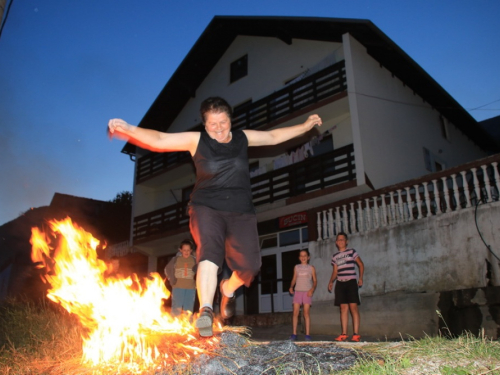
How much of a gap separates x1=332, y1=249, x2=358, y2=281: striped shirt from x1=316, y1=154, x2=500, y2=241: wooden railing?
2.36 m

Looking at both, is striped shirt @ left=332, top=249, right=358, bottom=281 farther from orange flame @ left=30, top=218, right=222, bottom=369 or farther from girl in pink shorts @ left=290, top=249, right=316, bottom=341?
orange flame @ left=30, top=218, right=222, bottom=369

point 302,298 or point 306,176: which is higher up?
point 306,176

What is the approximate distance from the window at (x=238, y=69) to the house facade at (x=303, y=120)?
53 mm

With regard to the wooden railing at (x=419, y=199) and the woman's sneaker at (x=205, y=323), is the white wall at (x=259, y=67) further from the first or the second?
the woman's sneaker at (x=205, y=323)

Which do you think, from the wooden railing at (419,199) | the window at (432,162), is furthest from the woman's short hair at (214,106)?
the window at (432,162)

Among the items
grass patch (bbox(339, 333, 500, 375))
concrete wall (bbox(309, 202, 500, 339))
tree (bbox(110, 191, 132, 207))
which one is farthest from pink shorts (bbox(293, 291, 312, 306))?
tree (bbox(110, 191, 132, 207))

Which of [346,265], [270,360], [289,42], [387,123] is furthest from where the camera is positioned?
[289,42]

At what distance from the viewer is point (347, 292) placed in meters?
7.14

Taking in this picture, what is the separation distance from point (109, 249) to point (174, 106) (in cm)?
908

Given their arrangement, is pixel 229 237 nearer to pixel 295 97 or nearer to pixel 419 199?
pixel 419 199

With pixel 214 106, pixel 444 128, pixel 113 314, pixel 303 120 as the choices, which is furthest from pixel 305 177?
pixel 113 314

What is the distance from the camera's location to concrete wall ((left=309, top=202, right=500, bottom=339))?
273 inches

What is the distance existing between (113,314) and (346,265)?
462 centimetres

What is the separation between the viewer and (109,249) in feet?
76.9
